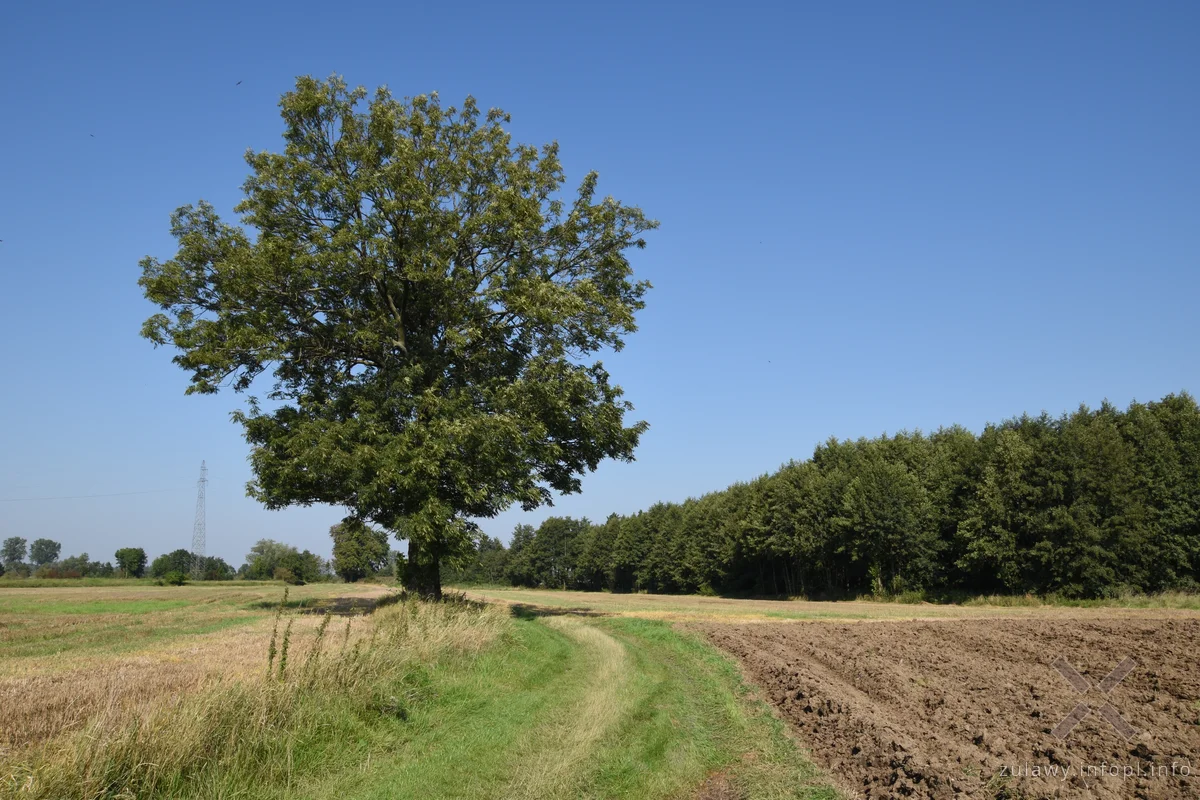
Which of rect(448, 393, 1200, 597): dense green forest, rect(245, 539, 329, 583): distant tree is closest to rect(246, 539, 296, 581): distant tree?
rect(245, 539, 329, 583): distant tree

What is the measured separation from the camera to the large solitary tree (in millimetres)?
22141

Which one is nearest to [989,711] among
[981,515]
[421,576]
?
[421,576]

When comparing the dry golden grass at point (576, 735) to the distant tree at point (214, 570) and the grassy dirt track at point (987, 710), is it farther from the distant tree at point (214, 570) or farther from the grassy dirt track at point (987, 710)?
the distant tree at point (214, 570)

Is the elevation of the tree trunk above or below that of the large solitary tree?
below

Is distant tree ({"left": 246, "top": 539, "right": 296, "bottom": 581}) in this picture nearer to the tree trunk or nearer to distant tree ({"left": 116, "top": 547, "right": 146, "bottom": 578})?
distant tree ({"left": 116, "top": 547, "right": 146, "bottom": 578})

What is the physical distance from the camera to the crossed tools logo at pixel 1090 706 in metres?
8.46

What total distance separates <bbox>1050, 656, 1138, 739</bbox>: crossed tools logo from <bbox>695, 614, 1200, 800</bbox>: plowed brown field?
0.07 metres

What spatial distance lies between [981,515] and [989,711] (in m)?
45.1

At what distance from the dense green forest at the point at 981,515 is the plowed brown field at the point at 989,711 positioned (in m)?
13.5

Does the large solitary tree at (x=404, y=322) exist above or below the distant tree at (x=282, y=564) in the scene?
above

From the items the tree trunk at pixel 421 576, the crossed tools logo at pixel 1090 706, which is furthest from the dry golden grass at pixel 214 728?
the tree trunk at pixel 421 576

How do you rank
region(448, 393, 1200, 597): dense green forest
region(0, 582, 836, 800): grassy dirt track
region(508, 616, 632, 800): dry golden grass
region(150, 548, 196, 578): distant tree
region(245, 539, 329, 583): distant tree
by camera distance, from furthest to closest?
region(150, 548, 196, 578): distant tree
region(245, 539, 329, 583): distant tree
region(448, 393, 1200, 597): dense green forest
region(508, 616, 632, 800): dry golden grass
region(0, 582, 836, 800): grassy dirt track

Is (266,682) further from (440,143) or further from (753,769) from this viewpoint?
(440,143)

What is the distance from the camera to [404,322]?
86.2 ft
